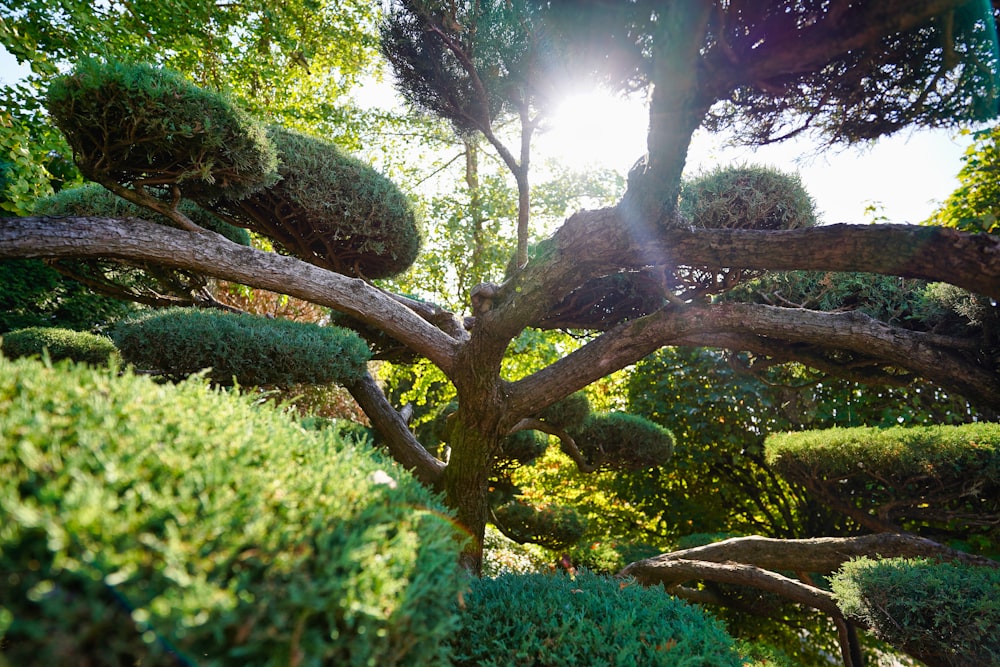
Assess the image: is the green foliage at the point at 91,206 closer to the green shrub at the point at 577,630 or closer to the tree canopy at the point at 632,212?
the tree canopy at the point at 632,212

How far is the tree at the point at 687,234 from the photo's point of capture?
2299 millimetres

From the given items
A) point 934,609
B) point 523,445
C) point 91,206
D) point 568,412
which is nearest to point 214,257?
point 91,206

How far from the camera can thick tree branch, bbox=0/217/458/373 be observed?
268 cm

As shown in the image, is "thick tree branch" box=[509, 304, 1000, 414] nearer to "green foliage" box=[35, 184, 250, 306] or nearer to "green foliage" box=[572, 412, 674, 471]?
"green foliage" box=[572, 412, 674, 471]

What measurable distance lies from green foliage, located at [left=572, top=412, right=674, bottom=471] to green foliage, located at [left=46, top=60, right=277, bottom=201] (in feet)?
14.1

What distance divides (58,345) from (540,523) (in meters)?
5.87

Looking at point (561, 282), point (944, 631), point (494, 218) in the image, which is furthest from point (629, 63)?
point (494, 218)

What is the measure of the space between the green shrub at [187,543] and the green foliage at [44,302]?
6131 millimetres

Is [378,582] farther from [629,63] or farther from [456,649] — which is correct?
Result: [629,63]

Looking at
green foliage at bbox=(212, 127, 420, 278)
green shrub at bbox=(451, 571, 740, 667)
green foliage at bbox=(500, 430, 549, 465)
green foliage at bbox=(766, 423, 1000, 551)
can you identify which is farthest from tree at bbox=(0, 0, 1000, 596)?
green foliage at bbox=(500, 430, 549, 465)

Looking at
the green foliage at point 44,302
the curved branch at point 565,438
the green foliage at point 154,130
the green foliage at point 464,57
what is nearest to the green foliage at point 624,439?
the curved branch at point 565,438

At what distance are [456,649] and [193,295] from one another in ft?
14.6

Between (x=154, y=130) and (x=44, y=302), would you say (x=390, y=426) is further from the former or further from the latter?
(x=44, y=302)

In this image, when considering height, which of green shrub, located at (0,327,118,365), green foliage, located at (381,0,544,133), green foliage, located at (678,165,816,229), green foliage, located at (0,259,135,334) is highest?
green foliage, located at (381,0,544,133)
